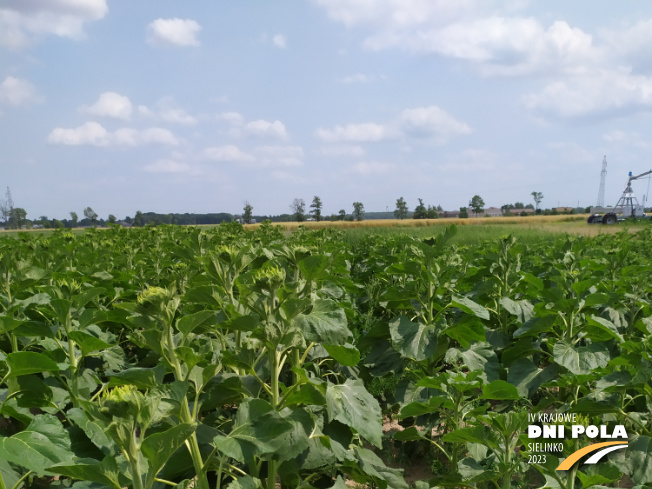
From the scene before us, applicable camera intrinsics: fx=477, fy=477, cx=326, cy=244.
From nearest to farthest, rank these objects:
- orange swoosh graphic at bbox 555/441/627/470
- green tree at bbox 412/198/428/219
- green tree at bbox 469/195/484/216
Answer: orange swoosh graphic at bbox 555/441/627/470 < green tree at bbox 412/198/428/219 < green tree at bbox 469/195/484/216

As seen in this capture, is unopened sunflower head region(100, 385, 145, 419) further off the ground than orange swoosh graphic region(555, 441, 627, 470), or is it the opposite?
unopened sunflower head region(100, 385, 145, 419)

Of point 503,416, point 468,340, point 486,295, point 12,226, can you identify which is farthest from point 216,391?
point 12,226

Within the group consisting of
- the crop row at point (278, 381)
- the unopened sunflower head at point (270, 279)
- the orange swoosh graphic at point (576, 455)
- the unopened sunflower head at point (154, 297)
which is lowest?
the orange swoosh graphic at point (576, 455)

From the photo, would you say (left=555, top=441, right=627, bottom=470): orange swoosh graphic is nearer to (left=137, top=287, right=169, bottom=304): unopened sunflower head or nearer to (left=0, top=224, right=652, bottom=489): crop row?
(left=0, top=224, right=652, bottom=489): crop row

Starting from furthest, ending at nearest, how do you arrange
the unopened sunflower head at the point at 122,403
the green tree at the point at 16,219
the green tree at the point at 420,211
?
the green tree at the point at 420,211 → the green tree at the point at 16,219 → the unopened sunflower head at the point at 122,403

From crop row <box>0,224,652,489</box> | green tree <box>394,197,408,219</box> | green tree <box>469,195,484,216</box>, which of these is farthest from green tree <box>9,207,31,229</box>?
green tree <box>469,195,484,216</box>

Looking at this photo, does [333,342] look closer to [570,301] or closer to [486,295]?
[570,301]

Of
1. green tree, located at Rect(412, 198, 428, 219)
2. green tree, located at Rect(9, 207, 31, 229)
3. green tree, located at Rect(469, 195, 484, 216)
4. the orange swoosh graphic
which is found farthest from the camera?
green tree, located at Rect(469, 195, 484, 216)

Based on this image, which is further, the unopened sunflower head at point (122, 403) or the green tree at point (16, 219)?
the green tree at point (16, 219)

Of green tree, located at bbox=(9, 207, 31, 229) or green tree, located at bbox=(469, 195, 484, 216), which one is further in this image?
green tree, located at bbox=(469, 195, 484, 216)

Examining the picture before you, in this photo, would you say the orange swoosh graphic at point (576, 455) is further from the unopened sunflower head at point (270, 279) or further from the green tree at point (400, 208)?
the green tree at point (400, 208)

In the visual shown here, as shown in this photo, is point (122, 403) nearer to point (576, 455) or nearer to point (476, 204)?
point (576, 455)

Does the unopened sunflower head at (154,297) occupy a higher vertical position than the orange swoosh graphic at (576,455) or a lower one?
higher

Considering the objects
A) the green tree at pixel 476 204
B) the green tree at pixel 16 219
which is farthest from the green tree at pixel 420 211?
the green tree at pixel 16 219
